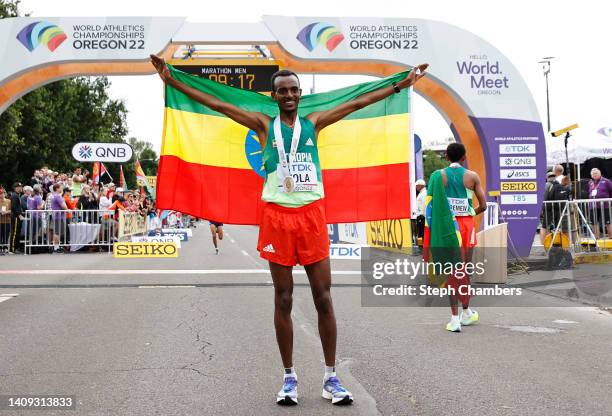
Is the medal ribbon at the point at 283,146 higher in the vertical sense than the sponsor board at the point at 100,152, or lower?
lower

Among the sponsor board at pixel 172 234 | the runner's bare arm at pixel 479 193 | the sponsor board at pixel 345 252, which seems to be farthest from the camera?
the sponsor board at pixel 172 234

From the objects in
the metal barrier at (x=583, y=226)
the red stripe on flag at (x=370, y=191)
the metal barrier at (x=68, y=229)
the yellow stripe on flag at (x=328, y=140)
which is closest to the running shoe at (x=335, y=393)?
the red stripe on flag at (x=370, y=191)

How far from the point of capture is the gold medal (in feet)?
15.0

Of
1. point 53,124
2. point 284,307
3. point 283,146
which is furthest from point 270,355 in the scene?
point 53,124

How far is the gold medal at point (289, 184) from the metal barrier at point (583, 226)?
10392 mm

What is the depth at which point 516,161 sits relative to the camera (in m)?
15.8

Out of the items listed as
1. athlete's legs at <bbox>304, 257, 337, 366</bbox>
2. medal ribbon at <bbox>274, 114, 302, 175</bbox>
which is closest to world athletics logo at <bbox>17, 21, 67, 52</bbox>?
medal ribbon at <bbox>274, 114, 302, 175</bbox>

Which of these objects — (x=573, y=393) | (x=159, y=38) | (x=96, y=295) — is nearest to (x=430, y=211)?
(x=573, y=393)

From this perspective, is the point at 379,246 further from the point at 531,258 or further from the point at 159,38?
the point at 159,38

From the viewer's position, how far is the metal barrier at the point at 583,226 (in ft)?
43.7

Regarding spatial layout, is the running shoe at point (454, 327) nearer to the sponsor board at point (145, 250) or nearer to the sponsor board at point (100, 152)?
the sponsor board at point (145, 250)

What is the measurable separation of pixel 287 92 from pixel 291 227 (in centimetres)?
93

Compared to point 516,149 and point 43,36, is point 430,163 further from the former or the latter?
point 43,36

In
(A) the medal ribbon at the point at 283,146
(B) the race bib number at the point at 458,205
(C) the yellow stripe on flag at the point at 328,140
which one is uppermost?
(C) the yellow stripe on flag at the point at 328,140
